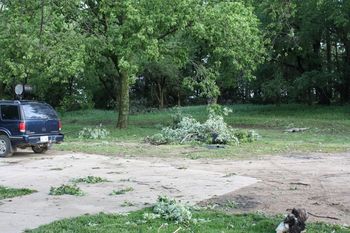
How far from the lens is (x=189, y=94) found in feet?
190

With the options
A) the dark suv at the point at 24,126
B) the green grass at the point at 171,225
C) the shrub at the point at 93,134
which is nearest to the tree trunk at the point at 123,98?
the shrub at the point at 93,134

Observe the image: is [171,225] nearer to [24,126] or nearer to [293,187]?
[293,187]

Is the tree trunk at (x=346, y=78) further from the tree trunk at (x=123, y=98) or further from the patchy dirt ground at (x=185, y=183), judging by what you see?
the patchy dirt ground at (x=185, y=183)

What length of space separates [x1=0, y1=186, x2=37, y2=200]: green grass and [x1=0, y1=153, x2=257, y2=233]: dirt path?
0.24 metres

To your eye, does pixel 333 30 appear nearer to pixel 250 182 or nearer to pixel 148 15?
pixel 148 15

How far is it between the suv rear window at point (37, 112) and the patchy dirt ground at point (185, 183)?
134 centimetres

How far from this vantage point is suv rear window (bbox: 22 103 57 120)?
54.3 feet

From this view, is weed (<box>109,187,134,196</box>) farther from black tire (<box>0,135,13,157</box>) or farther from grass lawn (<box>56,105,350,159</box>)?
black tire (<box>0,135,13,157</box>)

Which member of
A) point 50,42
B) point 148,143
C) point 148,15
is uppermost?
point 148,15

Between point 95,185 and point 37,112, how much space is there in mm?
6921

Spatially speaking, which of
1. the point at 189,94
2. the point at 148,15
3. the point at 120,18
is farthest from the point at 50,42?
the point at 189,94

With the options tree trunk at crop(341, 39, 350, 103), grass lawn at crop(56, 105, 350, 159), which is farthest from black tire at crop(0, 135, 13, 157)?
tree trunk at crop(341, 39, 350, 103)

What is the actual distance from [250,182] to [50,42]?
5154 millimetres

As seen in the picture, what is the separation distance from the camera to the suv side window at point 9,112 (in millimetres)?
16519
